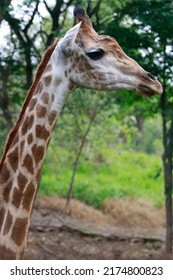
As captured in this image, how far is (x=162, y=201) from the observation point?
12641 millimetres

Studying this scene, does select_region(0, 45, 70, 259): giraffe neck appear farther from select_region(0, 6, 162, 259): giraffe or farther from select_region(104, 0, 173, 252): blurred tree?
select_region(104, 0, 173, 252): blurred tree

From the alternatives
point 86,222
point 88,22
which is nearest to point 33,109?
point 88,22

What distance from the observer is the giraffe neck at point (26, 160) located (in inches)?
133

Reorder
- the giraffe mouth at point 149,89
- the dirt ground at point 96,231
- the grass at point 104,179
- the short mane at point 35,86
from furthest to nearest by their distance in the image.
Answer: the grass at point 104,179
the dirt ground at point 96,231
the short mane at point 35,86
the giraffe mouth at point 149,89

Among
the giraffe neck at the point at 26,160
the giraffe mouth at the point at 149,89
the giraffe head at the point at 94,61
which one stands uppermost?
the giraffe head at the point at 94,61

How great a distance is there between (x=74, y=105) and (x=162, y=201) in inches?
132

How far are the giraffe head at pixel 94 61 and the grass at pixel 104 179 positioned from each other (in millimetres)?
7611

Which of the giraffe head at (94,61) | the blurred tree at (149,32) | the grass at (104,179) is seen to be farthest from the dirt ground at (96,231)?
the giraffe head at (94,61)

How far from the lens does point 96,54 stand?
135 inches

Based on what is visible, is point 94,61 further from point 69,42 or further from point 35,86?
point 35,86

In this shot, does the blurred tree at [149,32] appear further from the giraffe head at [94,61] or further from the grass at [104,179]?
the grass at [104,179]

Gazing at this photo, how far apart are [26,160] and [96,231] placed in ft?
22.6

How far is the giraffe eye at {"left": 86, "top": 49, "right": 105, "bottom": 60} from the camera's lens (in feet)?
11.2

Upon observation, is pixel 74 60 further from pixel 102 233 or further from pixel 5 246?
pixel 102 233
